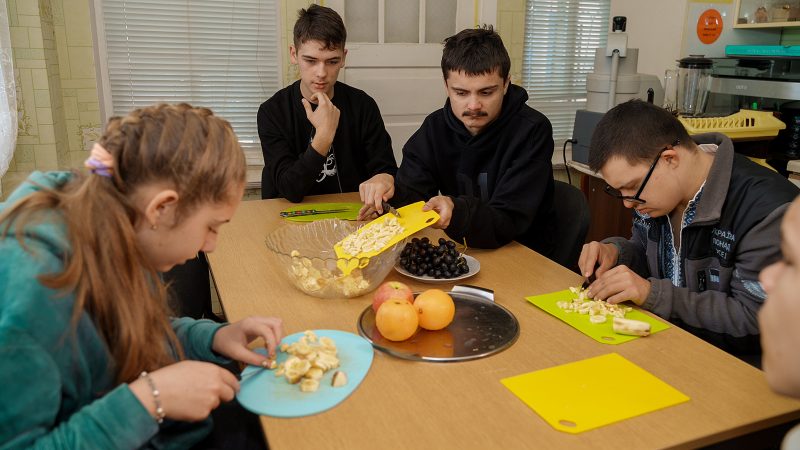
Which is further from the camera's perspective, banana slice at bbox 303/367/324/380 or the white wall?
the white wall

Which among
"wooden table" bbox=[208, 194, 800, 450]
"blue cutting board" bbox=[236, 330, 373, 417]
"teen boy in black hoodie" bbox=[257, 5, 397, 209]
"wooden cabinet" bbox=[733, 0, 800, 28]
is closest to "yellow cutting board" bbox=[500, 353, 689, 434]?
"wooden table" bbox=[208, 194, 800, 450]

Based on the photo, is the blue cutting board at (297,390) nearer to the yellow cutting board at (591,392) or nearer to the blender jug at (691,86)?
the yellow cutting board at (591,392)

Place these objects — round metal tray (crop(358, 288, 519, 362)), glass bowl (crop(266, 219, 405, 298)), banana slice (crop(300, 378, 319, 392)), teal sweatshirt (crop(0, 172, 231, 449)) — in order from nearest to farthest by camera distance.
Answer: teal sweatshirt (crop(0, 172, 231, 449)) < banana slice (crop(300, 378, 319, 392)) < round metal tray (crop(358, 288, 519, 362)) < glass bowl (crop(266, 219, 405, 298))

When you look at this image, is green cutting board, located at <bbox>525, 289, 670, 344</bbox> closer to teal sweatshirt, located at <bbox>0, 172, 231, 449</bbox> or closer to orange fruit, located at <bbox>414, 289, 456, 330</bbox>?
orange fruit, located at <bbox>414, 289, 456, 330</bbox>

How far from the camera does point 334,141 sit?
9.08ft

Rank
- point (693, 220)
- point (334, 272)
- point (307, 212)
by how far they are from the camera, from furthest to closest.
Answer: point (307, 212), point (693, 220), point (334, 272)

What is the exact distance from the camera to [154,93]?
10.4 ft

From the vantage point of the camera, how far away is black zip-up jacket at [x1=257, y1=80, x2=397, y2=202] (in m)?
2.64

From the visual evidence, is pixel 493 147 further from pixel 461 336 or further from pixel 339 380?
pixel 339 380

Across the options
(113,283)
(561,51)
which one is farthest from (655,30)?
(113,283)

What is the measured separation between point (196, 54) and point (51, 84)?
2.31 ft

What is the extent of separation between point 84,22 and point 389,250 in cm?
226

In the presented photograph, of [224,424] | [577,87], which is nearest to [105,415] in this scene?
[224,424]

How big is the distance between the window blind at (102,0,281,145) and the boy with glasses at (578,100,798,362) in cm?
216
